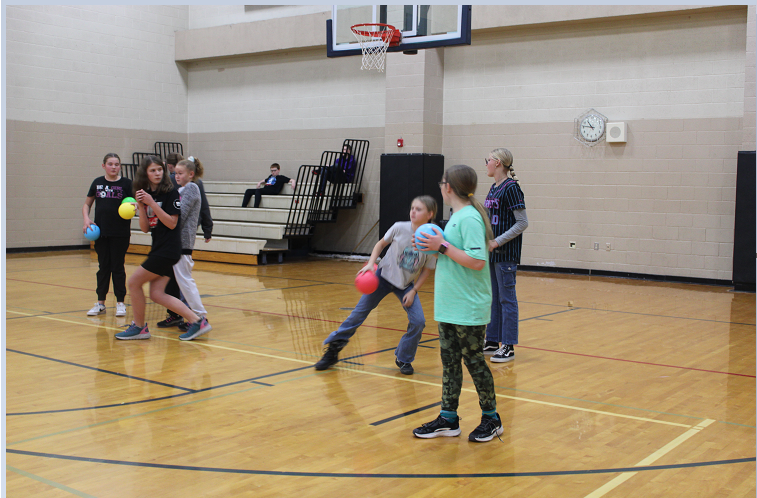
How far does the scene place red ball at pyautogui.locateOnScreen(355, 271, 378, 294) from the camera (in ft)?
14.9

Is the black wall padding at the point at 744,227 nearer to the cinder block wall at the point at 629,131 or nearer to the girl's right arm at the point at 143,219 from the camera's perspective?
the cinder block wall at the point at 629,131

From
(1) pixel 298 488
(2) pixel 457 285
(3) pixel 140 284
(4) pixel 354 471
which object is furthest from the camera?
(3) pixel 140 284

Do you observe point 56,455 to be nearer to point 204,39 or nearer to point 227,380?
point 227,380

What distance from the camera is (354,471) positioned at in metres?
3.24

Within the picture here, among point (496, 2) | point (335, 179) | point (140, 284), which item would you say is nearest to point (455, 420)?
point (140, 284)

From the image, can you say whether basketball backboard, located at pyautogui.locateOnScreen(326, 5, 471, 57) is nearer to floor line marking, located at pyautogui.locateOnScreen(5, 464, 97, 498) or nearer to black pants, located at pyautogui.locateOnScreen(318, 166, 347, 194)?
black pants, located at pyautogui.locateOnScreen(318, 166, 347, 194)

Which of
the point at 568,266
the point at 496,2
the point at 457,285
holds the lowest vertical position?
the point at 568,266

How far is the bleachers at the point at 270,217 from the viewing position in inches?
494

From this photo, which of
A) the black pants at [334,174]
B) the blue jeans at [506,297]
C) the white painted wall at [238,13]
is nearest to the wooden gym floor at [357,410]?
the blue jeans at [506,297]

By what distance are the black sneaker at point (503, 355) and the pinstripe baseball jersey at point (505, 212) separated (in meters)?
0.68

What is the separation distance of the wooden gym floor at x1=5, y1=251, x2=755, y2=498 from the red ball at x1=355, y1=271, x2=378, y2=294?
0.66 m

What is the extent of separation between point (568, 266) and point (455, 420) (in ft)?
27.5

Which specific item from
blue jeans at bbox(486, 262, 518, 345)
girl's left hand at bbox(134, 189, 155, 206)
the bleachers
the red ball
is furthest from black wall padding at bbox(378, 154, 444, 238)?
the red ball

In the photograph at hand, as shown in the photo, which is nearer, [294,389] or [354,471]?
[354,471]
